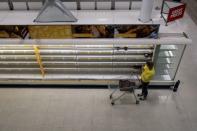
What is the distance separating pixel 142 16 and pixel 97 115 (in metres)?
3.11

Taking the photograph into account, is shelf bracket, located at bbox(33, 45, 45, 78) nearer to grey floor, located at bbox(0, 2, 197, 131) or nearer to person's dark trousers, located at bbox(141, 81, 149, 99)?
grey floor, located at bbox(0, 2, 197, 131)

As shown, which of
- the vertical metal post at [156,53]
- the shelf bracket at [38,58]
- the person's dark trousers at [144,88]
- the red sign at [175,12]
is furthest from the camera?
the person's dark trousers at [144,88]

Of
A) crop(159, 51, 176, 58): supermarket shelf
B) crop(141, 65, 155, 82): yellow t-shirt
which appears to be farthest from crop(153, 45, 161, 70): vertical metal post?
crop(141, 65, 155, 82): yellow t-shirt

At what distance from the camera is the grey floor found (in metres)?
6.52

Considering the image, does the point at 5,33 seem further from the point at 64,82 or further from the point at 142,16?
the point at 142,16

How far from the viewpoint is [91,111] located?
691 centimetres

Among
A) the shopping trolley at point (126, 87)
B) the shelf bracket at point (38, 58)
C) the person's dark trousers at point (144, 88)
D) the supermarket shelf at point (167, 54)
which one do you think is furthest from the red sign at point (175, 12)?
the shelf bracket at point (38, 58)

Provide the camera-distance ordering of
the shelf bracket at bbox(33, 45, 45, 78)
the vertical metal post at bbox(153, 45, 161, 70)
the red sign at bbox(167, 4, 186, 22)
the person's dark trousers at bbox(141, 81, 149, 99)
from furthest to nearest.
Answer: the person's dark trousers at bbox(141, 81, 149, 99) < the shelf bracket at bbox(33, 45, 45, 78) < the vertical metal post at bbox(153, 45, 161, 70) < the red sign at bbox(167, 4, 186, 22)

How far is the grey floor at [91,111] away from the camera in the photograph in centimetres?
652

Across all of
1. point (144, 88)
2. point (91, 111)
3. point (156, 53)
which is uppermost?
point (156, 53)

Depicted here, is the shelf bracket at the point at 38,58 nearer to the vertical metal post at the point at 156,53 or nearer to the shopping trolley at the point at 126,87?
the shopping trolley at the point at 126,87

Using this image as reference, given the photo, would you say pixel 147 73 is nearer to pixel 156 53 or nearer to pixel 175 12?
pixel 156 53

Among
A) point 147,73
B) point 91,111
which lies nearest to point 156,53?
point 147,73

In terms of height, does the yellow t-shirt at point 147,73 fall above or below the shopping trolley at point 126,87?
above
